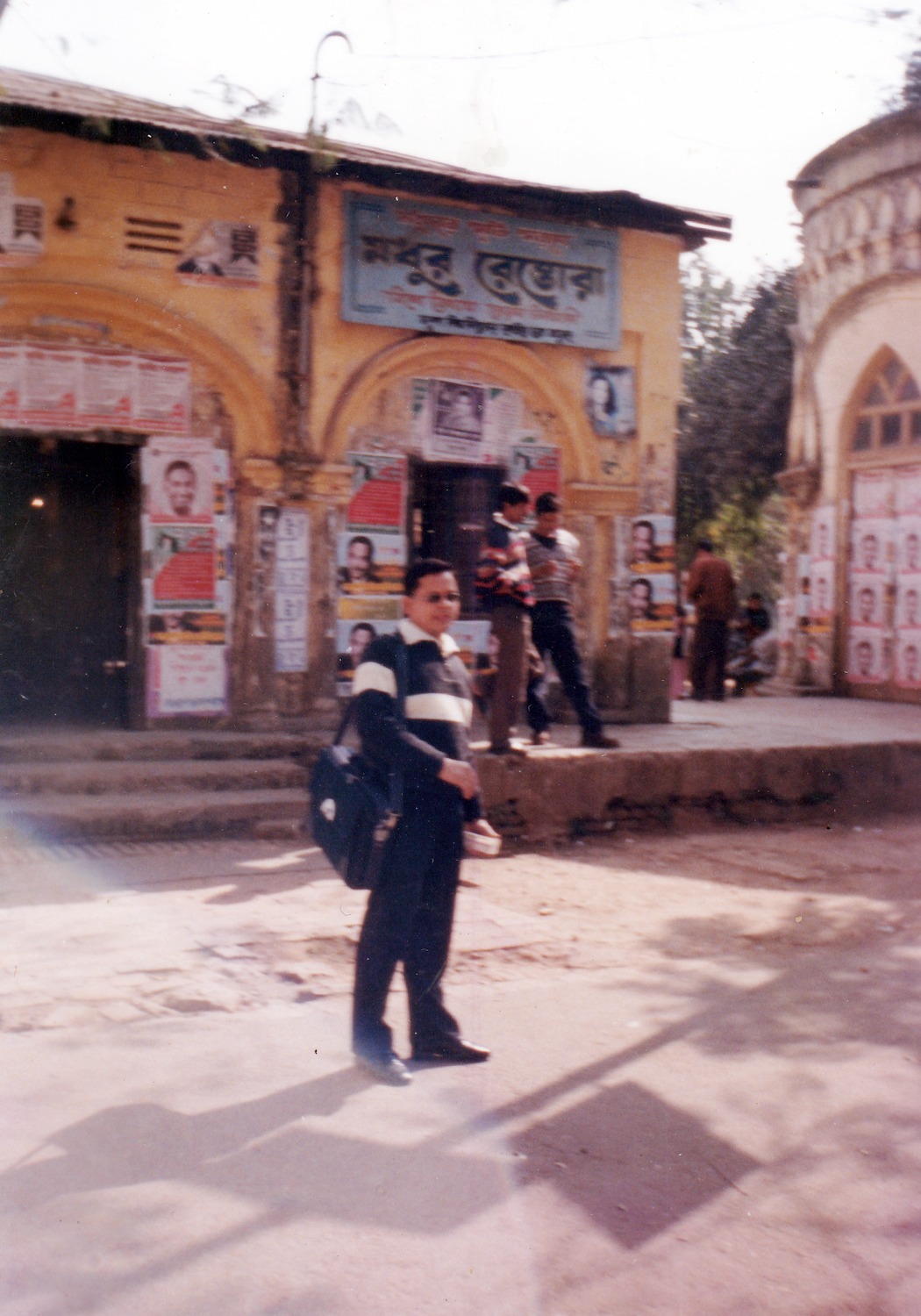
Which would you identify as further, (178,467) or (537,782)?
(178,467)

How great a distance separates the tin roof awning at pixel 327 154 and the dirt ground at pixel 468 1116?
4.96m

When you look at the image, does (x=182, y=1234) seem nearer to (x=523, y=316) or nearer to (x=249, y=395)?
(x=249, y=395)

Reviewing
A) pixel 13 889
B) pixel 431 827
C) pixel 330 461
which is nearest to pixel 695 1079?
pixel 431 827

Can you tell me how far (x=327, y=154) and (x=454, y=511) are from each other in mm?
2972

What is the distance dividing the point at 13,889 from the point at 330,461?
460 centimetres

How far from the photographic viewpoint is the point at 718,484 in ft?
69.9

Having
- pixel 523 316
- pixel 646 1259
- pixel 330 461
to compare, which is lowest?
pixel 646 1259

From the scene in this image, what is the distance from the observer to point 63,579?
1021 centimetres

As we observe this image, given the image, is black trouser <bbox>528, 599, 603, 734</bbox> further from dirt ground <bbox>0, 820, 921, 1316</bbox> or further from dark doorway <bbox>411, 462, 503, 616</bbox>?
dirt ground <bbox>0, 820, 921, 1316</bbox>

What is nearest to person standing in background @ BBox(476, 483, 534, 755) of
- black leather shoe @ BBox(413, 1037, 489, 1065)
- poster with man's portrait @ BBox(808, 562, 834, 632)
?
black leather shoe @ BBox(413, 1037, 489, 1065)

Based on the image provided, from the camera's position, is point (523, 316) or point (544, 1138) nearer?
point (544, 1138)

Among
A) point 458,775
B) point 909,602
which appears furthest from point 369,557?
point 909,602

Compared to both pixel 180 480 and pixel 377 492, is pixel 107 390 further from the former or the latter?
pixel 377 492

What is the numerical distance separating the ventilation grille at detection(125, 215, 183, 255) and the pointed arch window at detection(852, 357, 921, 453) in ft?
28.2
